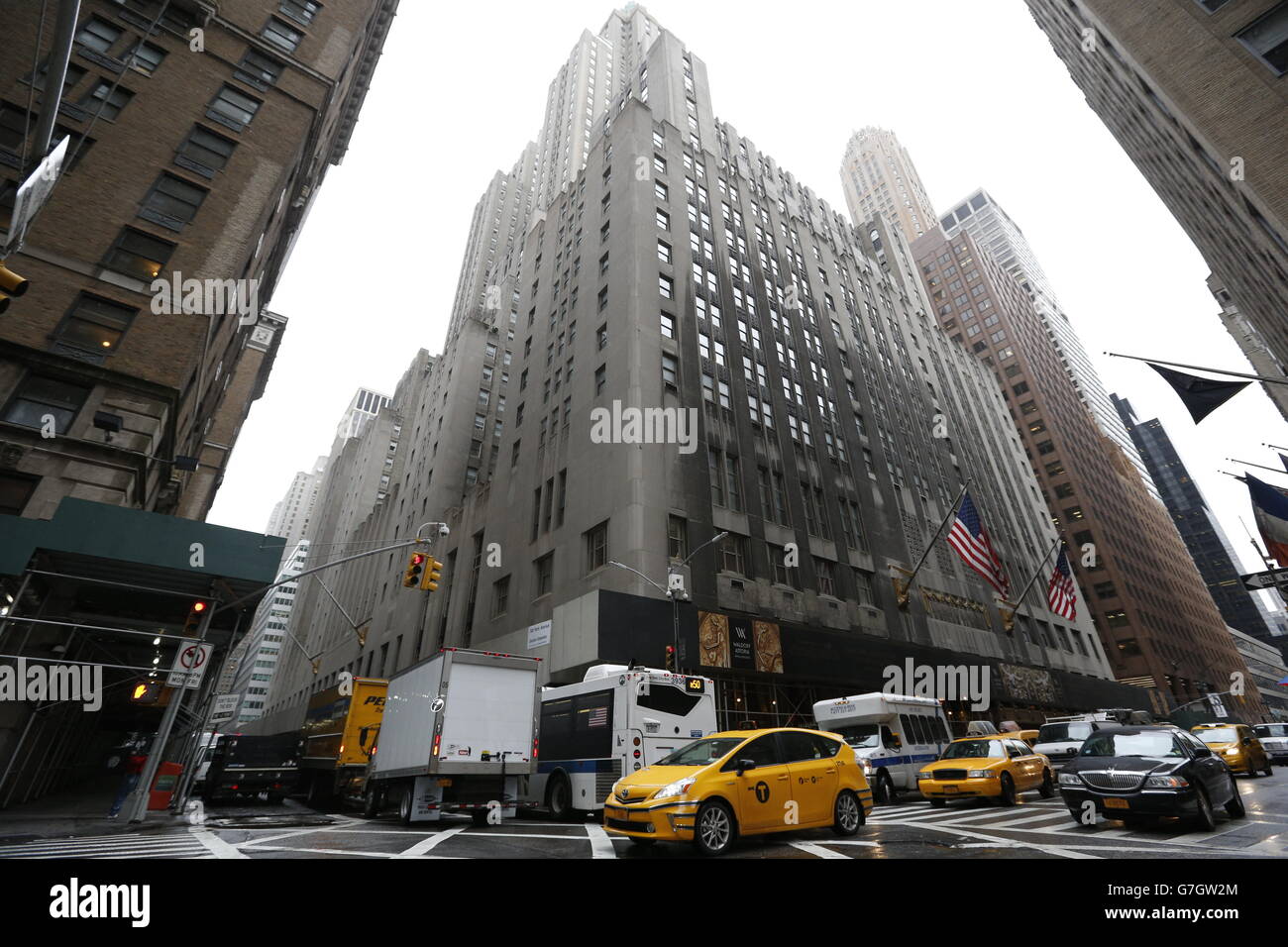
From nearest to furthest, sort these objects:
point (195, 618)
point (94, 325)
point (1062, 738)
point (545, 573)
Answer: point (195, 618)
point (94, 325)
point (1062, 738)
point (545, 573)

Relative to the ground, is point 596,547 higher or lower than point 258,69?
lower

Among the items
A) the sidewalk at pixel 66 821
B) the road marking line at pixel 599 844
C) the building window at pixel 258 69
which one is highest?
the building window at pixel 258 69

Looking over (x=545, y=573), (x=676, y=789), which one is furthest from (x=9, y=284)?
(x=545, y=573)

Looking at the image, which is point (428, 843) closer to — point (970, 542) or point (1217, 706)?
point (970, 542)

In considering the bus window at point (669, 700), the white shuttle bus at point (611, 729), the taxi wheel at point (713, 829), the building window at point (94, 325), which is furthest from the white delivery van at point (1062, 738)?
the building window at point (94, 325)

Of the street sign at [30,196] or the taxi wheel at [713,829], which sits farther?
the taxi wheel at [713,829]

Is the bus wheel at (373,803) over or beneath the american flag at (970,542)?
beneath

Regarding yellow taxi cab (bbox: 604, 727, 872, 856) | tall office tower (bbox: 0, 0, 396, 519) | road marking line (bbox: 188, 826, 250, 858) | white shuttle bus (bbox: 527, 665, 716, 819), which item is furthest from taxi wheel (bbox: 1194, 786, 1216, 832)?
tall office tower (bbox: 0, 0, 396, 519)

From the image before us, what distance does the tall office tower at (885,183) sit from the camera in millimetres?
151000

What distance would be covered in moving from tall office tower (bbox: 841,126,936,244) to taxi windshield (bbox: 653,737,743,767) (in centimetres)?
15721

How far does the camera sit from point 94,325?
20203 millimetres

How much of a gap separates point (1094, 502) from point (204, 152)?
365 feet

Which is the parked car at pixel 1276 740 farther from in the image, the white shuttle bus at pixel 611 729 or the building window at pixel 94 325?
the building window at pixel 94 325

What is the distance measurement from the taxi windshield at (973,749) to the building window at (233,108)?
37103 mm
